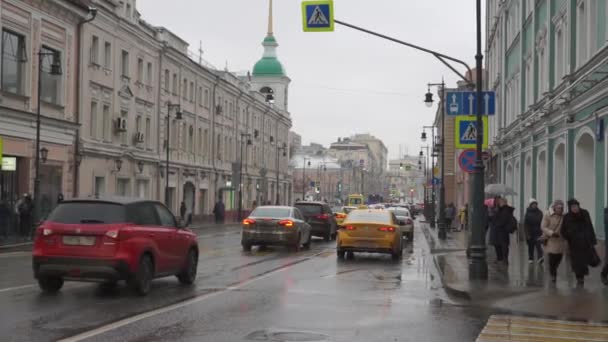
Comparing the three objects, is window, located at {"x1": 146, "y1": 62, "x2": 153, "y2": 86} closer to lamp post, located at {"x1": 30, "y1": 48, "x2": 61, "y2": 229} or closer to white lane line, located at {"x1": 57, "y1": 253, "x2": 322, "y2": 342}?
lamp post, located at {"x1": 30, "y1": 48, "x2": 61, "y2": 229}

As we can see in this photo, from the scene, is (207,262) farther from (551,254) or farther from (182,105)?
(182,105)

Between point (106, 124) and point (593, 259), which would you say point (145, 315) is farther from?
point (106, 124)

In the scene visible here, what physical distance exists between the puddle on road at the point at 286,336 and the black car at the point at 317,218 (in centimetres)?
2430

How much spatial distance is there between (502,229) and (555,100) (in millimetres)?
5259

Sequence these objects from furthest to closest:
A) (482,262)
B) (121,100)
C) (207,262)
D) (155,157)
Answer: (155,157) < (121,100) < (207,262) < (482,262)

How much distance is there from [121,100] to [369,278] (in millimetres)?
29788

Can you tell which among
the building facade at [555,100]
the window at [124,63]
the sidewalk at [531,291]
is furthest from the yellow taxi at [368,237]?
the window at [124,63]

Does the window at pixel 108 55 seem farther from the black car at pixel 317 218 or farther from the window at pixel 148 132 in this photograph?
the black car at pixel 317 218

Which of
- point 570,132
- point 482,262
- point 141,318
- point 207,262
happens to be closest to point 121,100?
point 207,262

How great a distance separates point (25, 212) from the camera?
30.2 meters

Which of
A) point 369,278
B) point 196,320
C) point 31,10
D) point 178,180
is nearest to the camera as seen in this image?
point 196,320

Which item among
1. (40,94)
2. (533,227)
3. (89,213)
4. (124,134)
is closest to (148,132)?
(124,134)

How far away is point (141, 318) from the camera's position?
34.2 feet

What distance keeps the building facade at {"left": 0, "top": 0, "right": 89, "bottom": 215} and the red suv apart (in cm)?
1911
